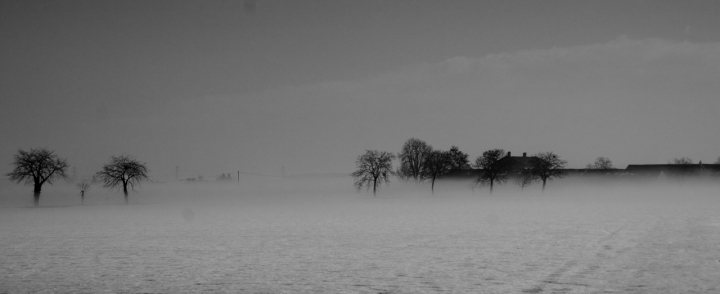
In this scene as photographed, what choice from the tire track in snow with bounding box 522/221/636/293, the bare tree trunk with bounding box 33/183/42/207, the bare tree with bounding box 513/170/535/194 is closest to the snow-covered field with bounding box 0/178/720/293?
the tire track in snow with bounding box 522/221/636/293

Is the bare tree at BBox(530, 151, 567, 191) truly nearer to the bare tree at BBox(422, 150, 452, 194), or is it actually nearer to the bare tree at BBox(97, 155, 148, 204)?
the bare tree at BBox(422, 150, 452, 194)

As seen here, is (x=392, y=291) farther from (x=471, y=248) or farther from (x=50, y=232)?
(x=50, y=232)

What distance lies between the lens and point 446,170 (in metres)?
101

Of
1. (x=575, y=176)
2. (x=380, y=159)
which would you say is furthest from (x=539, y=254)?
(x=575, y=176)

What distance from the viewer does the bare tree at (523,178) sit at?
346ft

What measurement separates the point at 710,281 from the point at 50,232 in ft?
99.8

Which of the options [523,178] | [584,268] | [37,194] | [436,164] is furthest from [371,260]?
[523,178]

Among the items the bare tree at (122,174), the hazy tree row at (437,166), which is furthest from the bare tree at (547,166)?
the bare tree at (122,174)

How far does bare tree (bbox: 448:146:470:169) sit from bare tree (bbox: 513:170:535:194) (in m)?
11.3

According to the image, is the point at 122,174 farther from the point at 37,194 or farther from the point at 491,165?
the point at 491,165

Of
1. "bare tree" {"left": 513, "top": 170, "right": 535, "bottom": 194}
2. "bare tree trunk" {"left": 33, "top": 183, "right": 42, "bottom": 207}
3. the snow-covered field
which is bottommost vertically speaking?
the snow-covered field

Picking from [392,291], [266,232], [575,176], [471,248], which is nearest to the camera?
[392,291]

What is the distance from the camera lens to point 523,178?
10881 cm

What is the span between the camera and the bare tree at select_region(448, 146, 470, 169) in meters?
102
